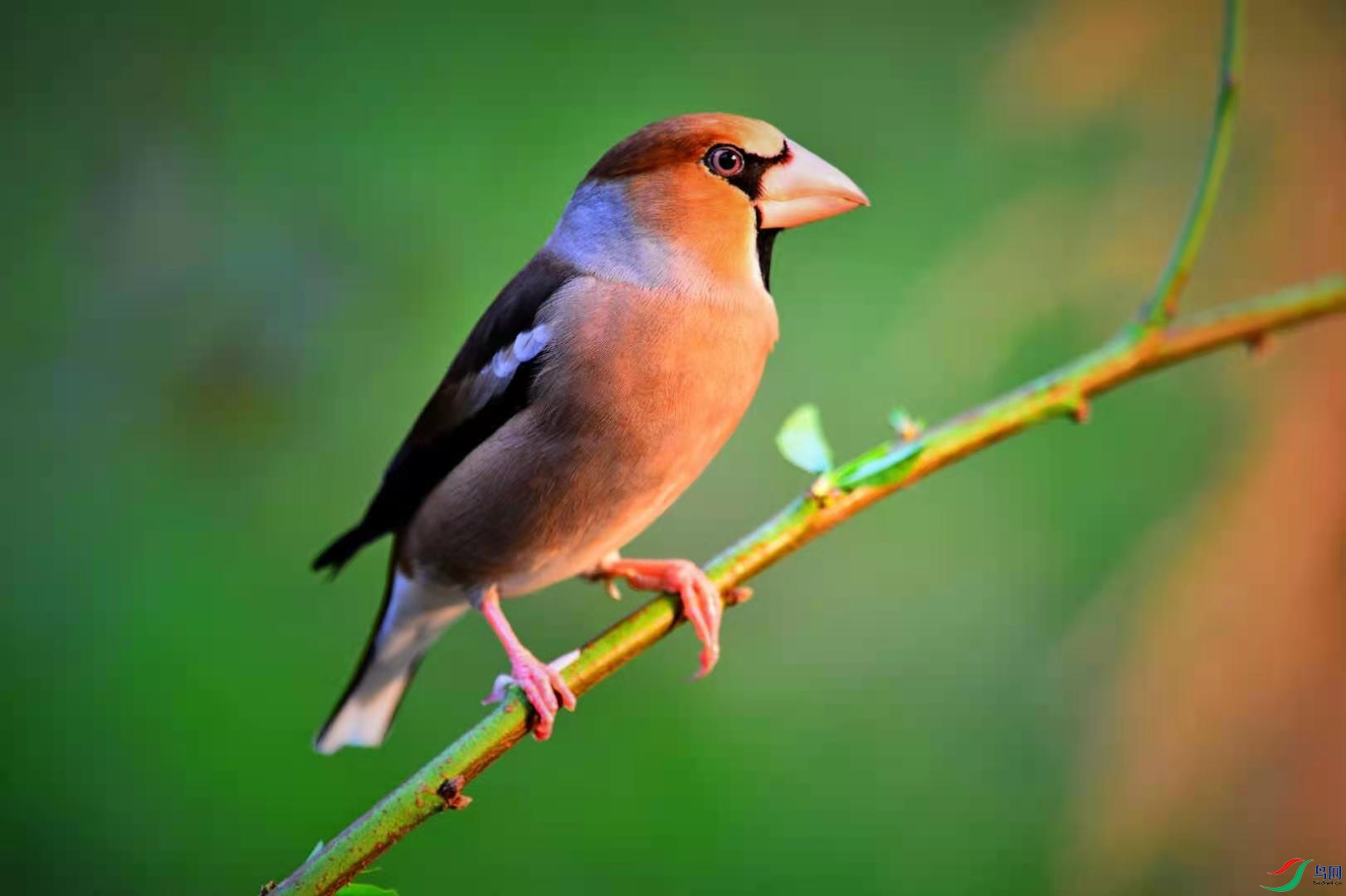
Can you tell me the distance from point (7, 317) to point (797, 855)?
1.37 metres

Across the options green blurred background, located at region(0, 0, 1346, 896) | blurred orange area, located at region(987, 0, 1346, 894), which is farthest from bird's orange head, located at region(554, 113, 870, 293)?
blurred orange area, located at region(987, 0, 1346, 894)

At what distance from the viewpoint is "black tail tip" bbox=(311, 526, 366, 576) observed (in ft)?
3.62

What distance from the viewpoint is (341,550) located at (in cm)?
114

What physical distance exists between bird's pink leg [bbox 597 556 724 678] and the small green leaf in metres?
0.14

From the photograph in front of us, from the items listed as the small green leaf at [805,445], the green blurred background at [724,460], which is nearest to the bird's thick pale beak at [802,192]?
the small green leaf at [805,445]

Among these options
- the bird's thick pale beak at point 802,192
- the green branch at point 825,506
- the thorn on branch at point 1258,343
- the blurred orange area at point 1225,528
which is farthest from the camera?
the blurred orange area at point 1225,528

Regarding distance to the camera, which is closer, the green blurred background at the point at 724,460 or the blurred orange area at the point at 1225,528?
the green blurred background at the point at 724,460

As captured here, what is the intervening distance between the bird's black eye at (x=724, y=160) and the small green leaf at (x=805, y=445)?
221mm

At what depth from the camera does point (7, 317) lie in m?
1.60

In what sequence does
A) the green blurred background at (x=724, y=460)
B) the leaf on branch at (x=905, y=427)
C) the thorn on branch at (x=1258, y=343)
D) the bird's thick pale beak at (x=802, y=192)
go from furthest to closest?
the green blurred background at (x=724, y=460) → the thorn on branch at (x=1258, y=343) → the leaf on branch at (x=905, y=427) → the bird's thick pale beak at (x=802, y=192)

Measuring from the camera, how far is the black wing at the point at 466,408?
112 centimetres

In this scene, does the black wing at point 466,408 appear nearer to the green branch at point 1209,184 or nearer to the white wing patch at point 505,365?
the white wing patch at point 505,365

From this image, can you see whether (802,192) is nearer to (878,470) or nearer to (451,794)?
(878,470)

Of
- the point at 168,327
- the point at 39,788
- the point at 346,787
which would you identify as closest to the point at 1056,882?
the point at 346,787
